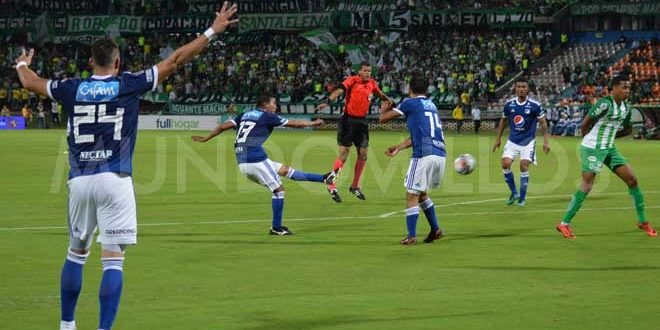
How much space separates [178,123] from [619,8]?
26113 mm

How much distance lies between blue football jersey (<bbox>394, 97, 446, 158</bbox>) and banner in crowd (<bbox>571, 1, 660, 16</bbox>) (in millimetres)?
48671

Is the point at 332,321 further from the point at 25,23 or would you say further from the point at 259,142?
the point at 25,23

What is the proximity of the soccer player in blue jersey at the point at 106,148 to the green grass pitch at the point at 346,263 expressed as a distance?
92cm

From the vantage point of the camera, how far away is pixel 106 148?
7879 mm

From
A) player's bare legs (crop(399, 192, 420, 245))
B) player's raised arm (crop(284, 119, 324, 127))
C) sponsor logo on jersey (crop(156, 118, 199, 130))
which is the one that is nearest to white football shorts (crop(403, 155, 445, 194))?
player's bare legs (crop(399, 192, 420, 245))

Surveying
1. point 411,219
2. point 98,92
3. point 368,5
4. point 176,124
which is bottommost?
point 411,219

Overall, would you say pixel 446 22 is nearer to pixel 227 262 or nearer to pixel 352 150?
pixel 352 150

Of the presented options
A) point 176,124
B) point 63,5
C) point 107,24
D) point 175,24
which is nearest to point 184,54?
point 176,124

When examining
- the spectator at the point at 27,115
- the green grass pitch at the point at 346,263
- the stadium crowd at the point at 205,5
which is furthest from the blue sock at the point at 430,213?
the spectator at the point at 27,115

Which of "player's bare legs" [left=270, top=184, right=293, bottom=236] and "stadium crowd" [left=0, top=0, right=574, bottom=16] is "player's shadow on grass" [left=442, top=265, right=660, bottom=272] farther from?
"stadium crowd" [left=0, top=0, right=574, bottom=16]

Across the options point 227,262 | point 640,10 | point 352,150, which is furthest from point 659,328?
point 640,10

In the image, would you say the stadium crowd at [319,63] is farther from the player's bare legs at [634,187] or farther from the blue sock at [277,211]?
the blue sock at [277,211]

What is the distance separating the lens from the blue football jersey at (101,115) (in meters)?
7.85

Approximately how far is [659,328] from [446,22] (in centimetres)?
5712
